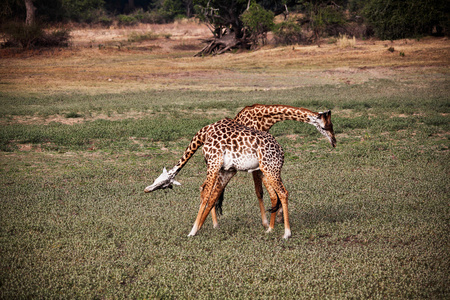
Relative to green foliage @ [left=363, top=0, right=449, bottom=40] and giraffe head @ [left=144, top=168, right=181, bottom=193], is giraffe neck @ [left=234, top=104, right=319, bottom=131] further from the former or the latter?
green foliage @ [left=363, top=0, right=449, bottom=40]

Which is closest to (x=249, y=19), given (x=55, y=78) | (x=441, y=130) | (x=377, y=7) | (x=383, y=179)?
(x=377, y=7)

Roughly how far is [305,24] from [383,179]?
2713 cm

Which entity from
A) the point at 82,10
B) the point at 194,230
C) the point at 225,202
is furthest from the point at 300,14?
the point at 194,230

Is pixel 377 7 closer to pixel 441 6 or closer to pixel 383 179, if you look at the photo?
pixel 441 6

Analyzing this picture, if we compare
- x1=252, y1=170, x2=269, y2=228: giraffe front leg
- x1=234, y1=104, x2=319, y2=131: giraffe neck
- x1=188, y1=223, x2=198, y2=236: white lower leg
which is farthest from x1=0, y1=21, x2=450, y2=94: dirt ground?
x1=188, y1=223, x2=198, y2=236: white lower leg

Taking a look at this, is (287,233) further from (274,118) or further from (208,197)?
(274,118)

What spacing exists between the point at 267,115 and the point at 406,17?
23.8 meters

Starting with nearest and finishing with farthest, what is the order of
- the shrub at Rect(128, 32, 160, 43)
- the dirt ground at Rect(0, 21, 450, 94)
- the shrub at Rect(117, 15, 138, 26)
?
the dirt ground at Rect(0, 21, 450, 94)
the shrub at Rect(128, 32, 160, 43)
the shrub at Rect(117, 15, 138, 26)

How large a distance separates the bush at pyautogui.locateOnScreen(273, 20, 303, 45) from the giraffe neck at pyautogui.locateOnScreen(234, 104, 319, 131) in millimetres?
26868

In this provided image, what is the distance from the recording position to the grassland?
17.0 ft

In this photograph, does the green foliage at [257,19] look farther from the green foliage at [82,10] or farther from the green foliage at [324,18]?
the green foliage at [82,10]

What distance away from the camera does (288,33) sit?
32.8 meters

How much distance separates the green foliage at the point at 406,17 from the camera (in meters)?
26.9

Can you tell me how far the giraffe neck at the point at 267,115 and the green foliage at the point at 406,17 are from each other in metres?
23.5
